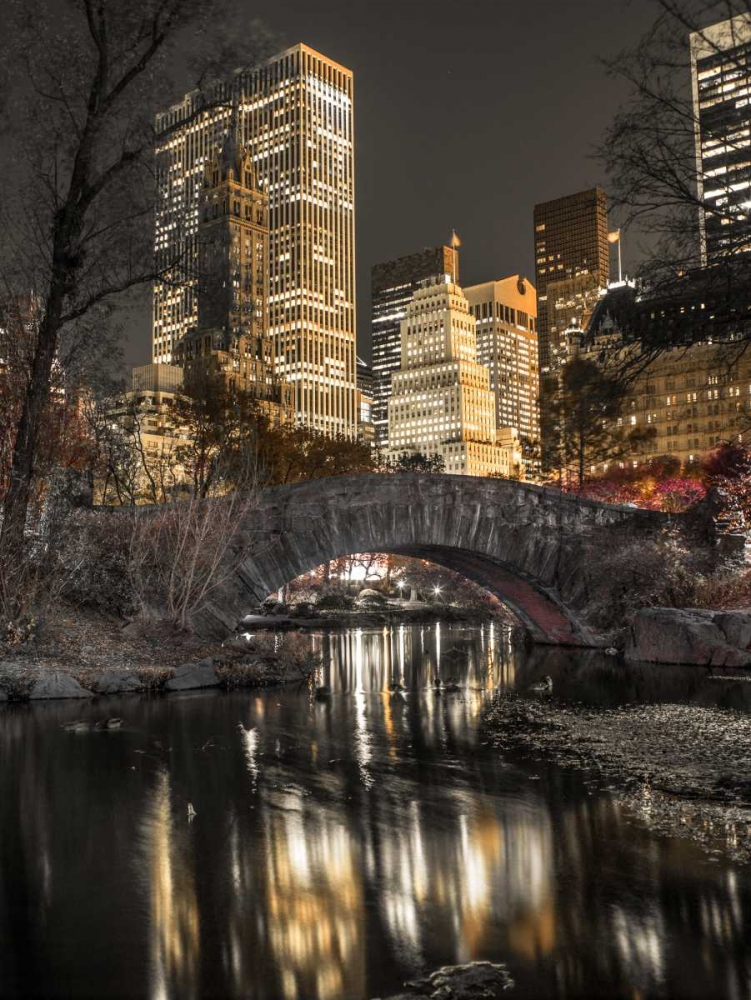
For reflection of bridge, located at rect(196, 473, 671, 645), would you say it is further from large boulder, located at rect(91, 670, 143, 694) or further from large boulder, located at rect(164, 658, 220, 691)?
large boulder, located at rect(91, 670, 143, 694)

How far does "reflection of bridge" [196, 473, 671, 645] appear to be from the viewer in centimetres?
2164

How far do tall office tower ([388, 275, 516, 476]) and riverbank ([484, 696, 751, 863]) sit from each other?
551 ft

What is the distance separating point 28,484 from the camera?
17.8 meters

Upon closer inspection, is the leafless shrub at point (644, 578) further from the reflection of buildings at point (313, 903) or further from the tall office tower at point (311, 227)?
the tall office tower at point (311, 227)

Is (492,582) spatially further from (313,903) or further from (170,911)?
(170,911)

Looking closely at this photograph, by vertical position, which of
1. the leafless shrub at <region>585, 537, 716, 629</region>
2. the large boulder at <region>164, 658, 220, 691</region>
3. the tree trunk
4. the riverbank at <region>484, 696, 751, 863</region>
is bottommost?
the riverbank at <region>484, 696, 751, 863</region>

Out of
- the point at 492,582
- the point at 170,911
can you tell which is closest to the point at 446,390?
the point at 492,582

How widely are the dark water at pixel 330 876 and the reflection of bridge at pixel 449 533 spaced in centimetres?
894

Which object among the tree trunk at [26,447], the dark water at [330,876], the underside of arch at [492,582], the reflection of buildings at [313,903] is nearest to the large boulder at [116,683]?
the tree trunk at [26,447]

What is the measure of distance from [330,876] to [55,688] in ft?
34.2

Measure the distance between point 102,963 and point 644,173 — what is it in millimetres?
8861

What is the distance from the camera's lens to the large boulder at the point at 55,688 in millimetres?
15734

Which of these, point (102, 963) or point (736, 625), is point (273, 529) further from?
point (102, 963)

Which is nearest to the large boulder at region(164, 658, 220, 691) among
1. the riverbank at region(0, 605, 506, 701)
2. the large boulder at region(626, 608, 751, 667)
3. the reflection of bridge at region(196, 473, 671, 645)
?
the riverbank at region(0, 605, 506, 701)
